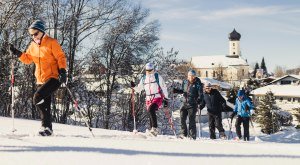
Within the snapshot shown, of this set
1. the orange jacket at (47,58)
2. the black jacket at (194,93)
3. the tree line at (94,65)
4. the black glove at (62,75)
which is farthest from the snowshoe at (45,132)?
the tree line at (94,65)

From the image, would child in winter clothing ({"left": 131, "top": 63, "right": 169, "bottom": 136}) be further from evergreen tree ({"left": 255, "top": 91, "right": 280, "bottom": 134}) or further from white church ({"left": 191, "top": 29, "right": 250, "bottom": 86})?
white church ({"left": 191, "top": 29, "right": 250, "bottom": 86})

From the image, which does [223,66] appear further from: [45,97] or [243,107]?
[45,97]

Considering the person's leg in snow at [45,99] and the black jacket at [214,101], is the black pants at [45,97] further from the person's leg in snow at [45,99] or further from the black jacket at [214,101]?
the black jacket at [214,101]

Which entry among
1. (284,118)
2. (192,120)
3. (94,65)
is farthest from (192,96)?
(284,118)

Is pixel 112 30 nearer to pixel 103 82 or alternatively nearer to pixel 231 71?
pixel 103 82

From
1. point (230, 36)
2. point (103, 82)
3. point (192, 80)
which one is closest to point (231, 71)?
point (230, 36)

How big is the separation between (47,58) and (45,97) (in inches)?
26.4

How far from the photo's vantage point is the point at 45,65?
707 cm

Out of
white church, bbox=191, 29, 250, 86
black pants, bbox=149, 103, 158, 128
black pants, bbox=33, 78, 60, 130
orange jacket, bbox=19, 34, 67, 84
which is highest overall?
white church, bbox=191, 29, 250, 86

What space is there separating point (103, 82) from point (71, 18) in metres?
6.42

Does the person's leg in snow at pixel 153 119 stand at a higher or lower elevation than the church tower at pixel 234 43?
lower

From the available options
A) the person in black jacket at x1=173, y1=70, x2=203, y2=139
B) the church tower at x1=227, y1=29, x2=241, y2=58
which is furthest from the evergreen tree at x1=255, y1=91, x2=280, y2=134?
the church tower at x1=227, y1=29, x2=241, y2=58

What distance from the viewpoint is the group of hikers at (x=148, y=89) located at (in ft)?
23.0

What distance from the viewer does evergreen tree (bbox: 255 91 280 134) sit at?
47781 millimetres
